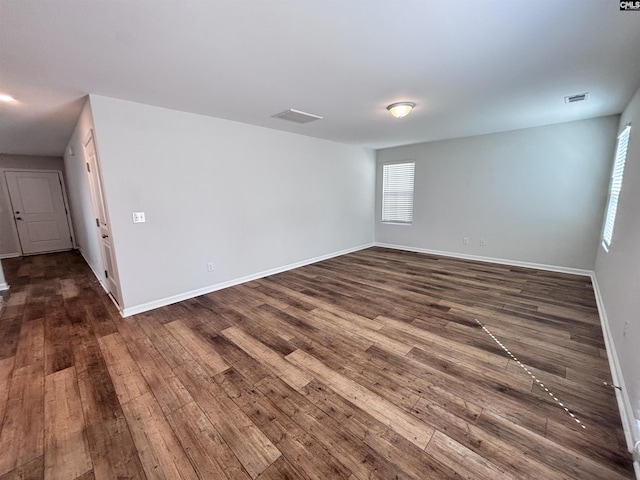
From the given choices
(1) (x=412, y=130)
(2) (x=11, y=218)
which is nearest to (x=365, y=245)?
(1) (x=412, y=130)

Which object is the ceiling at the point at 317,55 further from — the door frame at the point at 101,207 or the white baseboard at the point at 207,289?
the white baseboard at the point at 207,289

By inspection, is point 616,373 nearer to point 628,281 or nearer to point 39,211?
point 628,281

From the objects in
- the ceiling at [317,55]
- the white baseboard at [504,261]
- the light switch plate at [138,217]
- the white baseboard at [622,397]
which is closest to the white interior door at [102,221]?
the light switch plate at [138,217]

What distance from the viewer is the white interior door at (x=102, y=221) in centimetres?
305

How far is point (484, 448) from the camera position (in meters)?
1.43

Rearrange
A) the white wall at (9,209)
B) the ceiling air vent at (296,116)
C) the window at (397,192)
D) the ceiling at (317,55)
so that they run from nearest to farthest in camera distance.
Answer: the ceiling at (317,55), the ceiling air vent at (296,116), the white wall at (9,209), the window at (397,192)

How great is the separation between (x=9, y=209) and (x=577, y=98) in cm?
1090

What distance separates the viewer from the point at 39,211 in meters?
6.49

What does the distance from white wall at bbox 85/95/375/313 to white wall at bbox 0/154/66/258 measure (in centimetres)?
594

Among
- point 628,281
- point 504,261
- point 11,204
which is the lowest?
point 504,261

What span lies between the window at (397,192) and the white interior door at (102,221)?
5.64 metres

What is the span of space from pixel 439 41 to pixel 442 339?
8.19 feet

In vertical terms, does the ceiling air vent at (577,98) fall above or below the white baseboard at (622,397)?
above

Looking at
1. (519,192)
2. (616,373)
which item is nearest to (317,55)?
(616,373)
